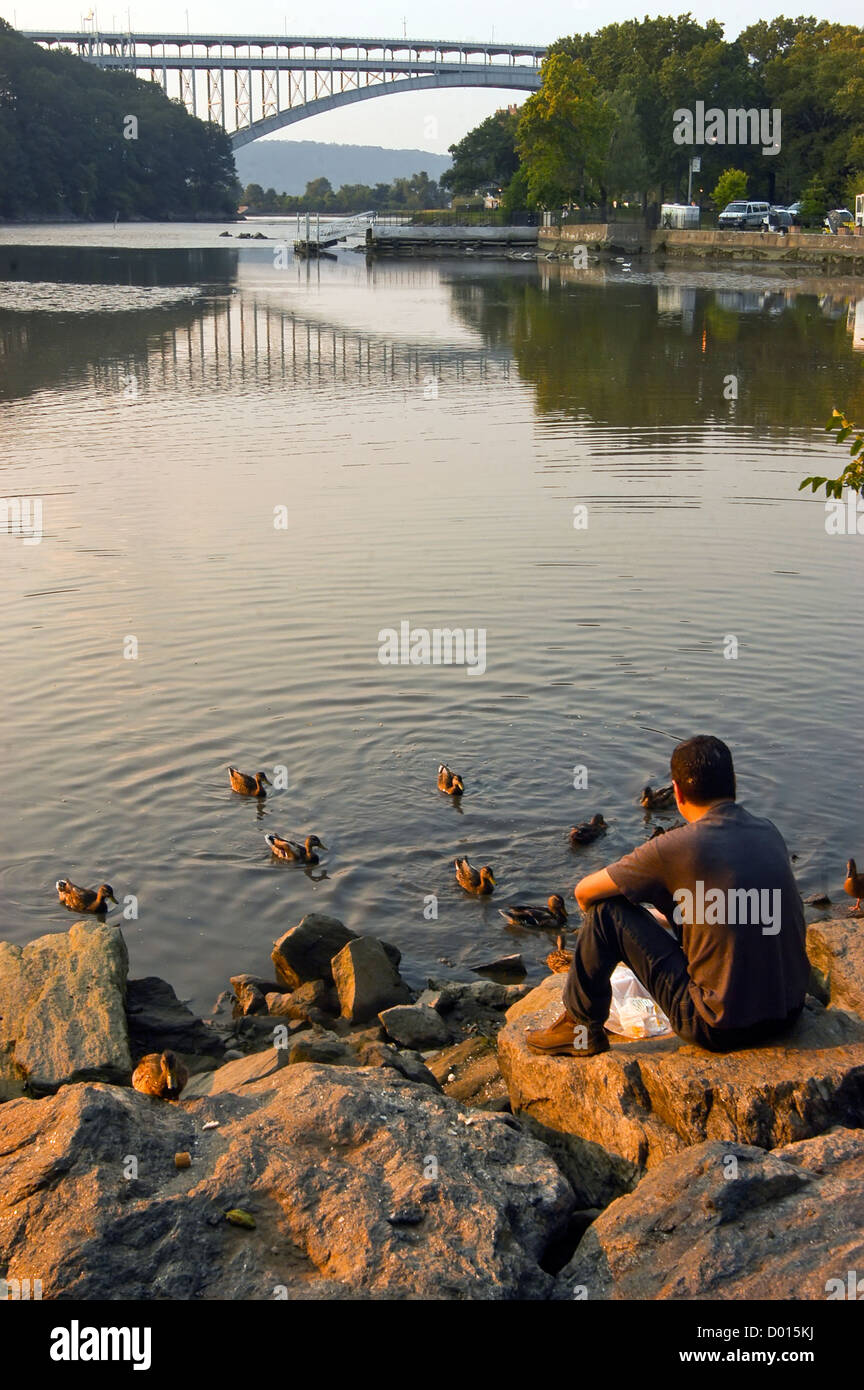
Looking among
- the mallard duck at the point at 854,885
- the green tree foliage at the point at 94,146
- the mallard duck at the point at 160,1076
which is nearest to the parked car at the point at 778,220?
the green tree foliage at the point at 94,146

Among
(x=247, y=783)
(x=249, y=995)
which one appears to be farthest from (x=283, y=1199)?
(x=247, y=783)

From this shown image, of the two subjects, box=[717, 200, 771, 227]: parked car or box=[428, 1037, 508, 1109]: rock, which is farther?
box=[717, 200, 771, 227]: parked car

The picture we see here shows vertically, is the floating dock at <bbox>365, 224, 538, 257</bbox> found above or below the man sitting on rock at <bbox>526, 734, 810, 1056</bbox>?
above

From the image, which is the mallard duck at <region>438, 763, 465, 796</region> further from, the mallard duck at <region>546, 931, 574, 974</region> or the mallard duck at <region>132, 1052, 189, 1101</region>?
the mallard duck at <region>132, 1052, 189, 1101</region>

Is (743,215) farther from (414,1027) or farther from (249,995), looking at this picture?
(414,1027)

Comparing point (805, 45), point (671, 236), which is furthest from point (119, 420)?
point (805, 45)

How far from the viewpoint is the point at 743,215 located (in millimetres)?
83688

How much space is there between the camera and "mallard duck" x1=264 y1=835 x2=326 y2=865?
28.8 feet

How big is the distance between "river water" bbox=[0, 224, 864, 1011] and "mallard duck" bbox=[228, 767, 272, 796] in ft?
0.42

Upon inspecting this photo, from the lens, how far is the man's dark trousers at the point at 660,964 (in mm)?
5184

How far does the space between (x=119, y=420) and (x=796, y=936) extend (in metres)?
21.3

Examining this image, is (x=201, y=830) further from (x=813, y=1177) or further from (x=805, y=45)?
(x=805, y=45)

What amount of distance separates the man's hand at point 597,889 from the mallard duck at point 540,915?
9.81ft

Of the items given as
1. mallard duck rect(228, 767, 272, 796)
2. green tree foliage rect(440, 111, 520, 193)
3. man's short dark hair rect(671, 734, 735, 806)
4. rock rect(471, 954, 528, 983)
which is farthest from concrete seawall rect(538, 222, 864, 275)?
man's short dark hair rect(671, 734, 735, 806)
